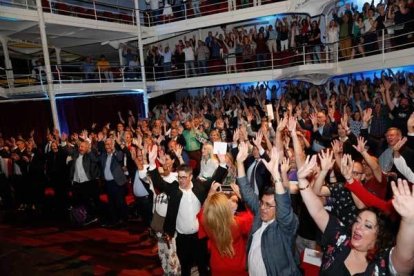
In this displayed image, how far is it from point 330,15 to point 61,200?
10.5m

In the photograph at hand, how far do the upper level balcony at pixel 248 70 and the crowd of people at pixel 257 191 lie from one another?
1106mm

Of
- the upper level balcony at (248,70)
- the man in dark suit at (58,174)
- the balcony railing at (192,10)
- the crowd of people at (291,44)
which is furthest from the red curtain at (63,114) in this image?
the man in dark suit at (58,174)

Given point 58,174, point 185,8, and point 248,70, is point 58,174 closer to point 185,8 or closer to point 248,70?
point 248,70

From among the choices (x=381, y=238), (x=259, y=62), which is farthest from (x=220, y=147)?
(x=259, y=62)

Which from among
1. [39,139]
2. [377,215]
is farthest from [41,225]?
[377,215]

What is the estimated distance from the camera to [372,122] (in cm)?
603

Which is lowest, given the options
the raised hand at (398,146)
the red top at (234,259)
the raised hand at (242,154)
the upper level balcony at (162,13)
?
the red top at (234,259)

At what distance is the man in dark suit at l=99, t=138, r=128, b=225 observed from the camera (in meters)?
5.85

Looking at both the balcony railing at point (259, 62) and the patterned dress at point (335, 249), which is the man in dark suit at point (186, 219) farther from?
the balcony railing at point (259, 62)

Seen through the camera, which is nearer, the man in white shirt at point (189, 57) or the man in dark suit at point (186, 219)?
the man in dark suit at point (186, 219)

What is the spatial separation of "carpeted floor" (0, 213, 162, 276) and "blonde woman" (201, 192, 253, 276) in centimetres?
194

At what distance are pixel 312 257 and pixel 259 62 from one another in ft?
34.3

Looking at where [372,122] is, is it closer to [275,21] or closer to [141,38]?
[275,21]

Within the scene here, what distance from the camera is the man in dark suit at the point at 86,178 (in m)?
6.16
